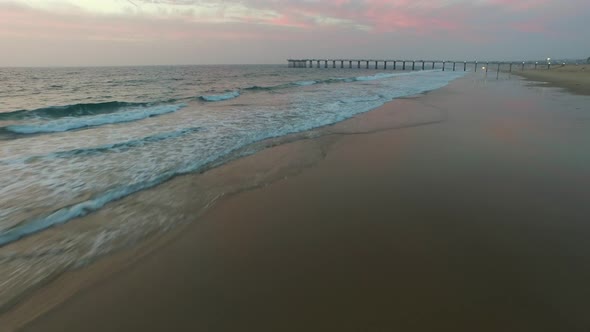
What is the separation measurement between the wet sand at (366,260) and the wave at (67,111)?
50.5 ft

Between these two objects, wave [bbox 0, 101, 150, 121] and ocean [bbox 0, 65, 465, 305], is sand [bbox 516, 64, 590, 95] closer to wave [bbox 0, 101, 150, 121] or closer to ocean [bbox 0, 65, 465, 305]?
ocean [bbox 0, 65, 465, 305]

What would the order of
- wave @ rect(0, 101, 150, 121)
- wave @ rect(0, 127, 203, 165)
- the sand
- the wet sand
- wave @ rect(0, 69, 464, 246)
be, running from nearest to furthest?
the wet sand
wave @ rect(0, 69, 464, 246)
wave @ rect(0, 127, 203, 165)
wave @ rect(0, 101, 150, 121)
the sand

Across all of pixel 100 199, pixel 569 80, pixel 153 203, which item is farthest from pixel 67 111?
pixel 569 80

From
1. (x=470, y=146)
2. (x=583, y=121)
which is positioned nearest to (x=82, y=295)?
(x=470, y=146)

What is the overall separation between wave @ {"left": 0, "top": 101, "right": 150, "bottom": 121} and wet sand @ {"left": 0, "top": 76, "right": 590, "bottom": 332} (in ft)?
50.5

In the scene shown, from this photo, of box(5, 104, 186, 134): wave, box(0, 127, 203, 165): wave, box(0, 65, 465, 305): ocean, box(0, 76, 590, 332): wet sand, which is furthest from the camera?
box(5, 104, 186, 134): wave

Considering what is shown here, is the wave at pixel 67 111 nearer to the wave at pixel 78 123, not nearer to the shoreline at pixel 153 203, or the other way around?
the wave at pixel 78 123

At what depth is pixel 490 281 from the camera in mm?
3043

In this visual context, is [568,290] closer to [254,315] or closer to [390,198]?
[390,198]

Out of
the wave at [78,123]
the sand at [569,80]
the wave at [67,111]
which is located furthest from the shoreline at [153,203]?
the sand at [569,80]

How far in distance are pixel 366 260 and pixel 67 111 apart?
66.3ft

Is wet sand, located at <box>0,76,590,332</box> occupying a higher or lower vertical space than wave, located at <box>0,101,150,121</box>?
lower

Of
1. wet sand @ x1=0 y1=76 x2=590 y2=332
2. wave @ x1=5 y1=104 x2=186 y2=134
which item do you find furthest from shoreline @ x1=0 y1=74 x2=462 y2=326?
wave @ x1=5 y1=104 x2=186 y2=134

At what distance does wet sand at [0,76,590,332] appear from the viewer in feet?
8.75
